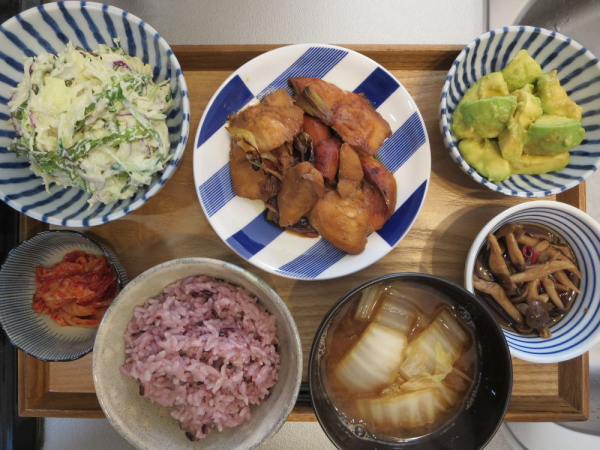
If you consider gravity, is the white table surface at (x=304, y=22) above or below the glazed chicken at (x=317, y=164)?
above

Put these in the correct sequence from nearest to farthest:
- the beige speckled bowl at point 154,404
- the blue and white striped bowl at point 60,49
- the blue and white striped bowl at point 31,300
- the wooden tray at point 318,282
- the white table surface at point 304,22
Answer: the beige speckled bowl at point 154,404 < the blue and white striped bowl at point 60,49 < the blue and white striped bowl at point 31,300 < the wooden tray at point 318,282 < the white table surface at point 304,22

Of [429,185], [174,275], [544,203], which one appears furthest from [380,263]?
[174,275]

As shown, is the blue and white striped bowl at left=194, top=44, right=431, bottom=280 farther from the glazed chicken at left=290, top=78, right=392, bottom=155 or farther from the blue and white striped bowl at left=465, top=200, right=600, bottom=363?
the blue and white striped bowl at left=465, top=200, right=600, bottom=363

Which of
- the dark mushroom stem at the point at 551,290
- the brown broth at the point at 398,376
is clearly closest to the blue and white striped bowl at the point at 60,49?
the brown broth at the point at 398,376

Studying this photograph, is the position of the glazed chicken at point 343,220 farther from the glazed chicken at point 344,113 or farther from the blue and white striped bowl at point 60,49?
the blue and white striped bowl at point 60,49

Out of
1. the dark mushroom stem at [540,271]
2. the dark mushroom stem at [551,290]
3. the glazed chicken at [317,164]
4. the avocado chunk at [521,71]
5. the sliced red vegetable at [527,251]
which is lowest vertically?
the dark mushroom stem at [551,290]

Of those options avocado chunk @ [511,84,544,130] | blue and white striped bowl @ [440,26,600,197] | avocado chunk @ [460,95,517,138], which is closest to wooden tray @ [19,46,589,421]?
blue and white striped bowl @ [440,26,600,197]
